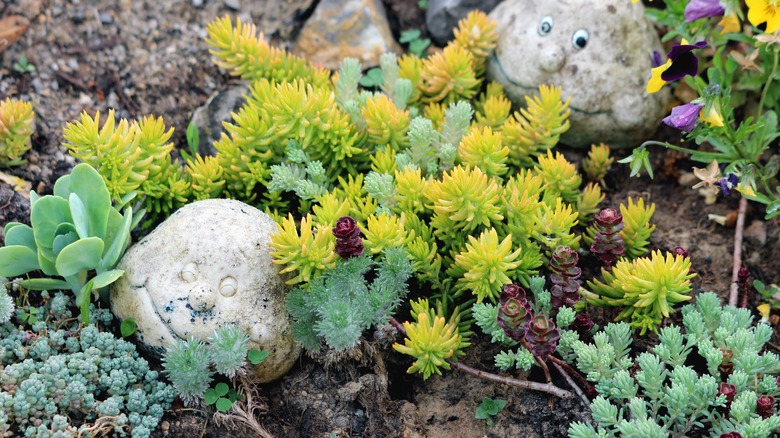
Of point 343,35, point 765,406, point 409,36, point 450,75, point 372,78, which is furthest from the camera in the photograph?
point 409,36

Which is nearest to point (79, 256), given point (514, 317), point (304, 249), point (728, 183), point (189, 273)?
point (189, 273)

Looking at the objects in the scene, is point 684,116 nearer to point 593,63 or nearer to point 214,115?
A: point 593,63

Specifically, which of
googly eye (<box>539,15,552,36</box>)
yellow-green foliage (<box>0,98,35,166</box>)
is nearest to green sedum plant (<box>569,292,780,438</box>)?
googly eye (<box>539,15,552,36</box>)

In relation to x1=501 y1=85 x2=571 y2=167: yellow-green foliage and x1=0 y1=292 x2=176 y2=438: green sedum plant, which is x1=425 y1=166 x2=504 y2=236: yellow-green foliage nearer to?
x1=501 y1=85 x2=571 y2=167: yellow-green foliage

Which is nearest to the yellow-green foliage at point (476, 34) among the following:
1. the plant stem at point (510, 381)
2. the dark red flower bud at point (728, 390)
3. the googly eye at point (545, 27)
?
the googly eye at point (545, 27)

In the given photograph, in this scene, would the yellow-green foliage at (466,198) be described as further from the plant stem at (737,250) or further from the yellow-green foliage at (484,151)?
the plant stem at (737,250)

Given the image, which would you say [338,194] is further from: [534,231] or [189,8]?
[189,8]
